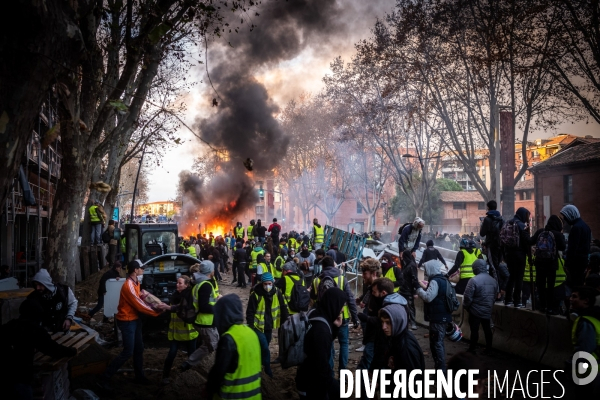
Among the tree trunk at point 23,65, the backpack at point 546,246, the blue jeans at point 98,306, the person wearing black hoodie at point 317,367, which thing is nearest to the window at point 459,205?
the blue jeans at point 98,306

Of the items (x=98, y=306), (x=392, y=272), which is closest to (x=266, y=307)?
(x=392, y=272)

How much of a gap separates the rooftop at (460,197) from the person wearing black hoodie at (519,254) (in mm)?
49001

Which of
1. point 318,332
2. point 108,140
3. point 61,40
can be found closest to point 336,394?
point 318,332

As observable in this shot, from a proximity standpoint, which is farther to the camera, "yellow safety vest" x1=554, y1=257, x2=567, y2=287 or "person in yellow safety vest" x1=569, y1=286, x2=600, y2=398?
"yellow safety vest" x1=554, y1=257, x2=567, y2=287

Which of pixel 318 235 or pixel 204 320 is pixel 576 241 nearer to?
pixel 204 320

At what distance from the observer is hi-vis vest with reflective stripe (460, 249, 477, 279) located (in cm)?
1118

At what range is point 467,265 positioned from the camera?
447 inches

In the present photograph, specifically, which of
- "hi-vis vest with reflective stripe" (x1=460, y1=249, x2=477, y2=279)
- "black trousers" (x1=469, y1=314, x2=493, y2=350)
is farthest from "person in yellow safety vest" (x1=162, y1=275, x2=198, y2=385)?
"hi-vis vest with reflective stripe" (x1=460, y1=249, x2=477, y2=279)

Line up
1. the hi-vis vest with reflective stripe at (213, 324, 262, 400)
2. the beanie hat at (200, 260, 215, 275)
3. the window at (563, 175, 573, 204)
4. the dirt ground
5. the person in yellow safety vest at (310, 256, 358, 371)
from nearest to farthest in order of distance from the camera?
the hi-vis vest with reflective stripe at (213, 324, 262, 400) < the dirt ground < the person in yellow safety vest at (310, 256, 358, 371) < the beanie hat at (200, 260, 215, 275) < the window at (563, 175, 573, 204)

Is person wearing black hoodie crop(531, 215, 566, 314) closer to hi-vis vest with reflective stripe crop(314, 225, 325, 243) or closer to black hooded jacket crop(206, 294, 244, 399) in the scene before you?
black hooded jacket crop(206, 294, 244, 399)

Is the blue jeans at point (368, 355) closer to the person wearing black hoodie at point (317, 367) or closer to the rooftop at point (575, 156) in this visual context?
the person wearing black hoodie at point (317, 367)

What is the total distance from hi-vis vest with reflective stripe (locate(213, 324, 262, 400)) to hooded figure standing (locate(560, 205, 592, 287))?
17.5 ft

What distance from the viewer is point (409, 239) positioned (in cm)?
1167

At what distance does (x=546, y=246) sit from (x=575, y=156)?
79.4ft
